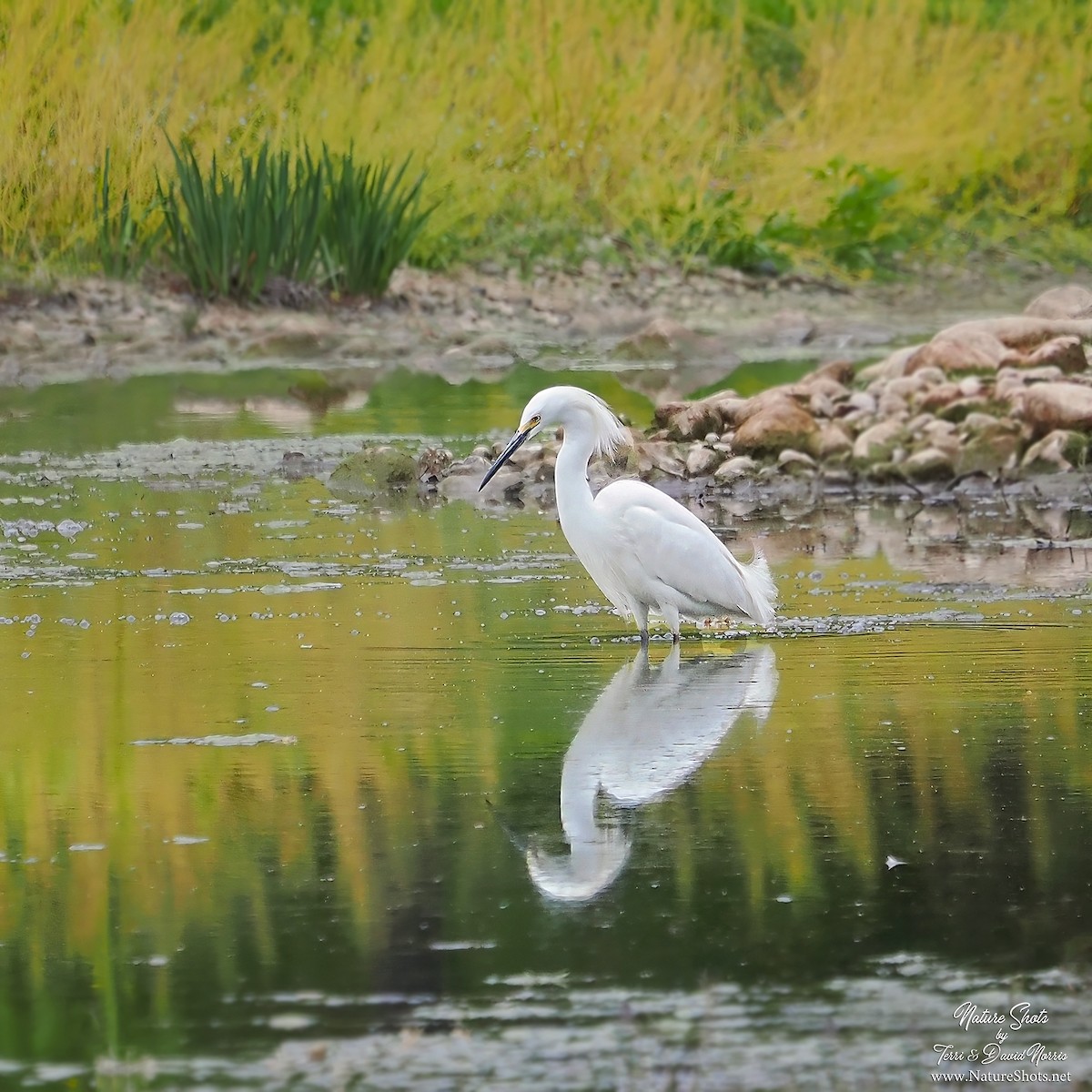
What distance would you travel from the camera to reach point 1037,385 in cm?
1447

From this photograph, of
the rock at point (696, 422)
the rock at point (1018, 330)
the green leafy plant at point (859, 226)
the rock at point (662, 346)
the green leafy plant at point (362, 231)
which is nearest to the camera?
the rock at point (696, 422)

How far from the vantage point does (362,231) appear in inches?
943

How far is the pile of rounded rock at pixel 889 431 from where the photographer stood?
46.1ft

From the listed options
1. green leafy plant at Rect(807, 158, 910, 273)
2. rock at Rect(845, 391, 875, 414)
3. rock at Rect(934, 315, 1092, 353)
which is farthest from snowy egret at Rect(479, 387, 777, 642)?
green leafy plant at Rect(807, 158, 910, 273)

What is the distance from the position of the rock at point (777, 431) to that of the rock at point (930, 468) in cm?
73

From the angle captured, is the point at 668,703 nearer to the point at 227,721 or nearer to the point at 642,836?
the point at 227,721

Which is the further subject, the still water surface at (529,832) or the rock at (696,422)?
the rock at (696,422)

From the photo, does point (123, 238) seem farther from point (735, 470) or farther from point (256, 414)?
point (735, 470)

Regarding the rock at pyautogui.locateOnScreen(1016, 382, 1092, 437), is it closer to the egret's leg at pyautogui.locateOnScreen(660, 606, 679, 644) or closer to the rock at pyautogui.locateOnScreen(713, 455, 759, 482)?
the rock at pyautogui.locateOnScreen(713, 455, 759, 482)

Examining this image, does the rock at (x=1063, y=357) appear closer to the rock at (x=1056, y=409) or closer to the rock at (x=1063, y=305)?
the rock at (x=1056, y=409)

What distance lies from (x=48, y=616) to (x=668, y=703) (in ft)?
9.35

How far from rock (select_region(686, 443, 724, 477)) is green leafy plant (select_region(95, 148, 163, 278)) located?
36.3 ft

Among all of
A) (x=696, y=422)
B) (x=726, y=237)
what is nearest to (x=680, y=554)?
(x=696, y=422)

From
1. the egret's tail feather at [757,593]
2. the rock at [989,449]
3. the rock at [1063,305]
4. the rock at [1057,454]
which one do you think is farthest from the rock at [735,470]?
the rock at [1063,305]
